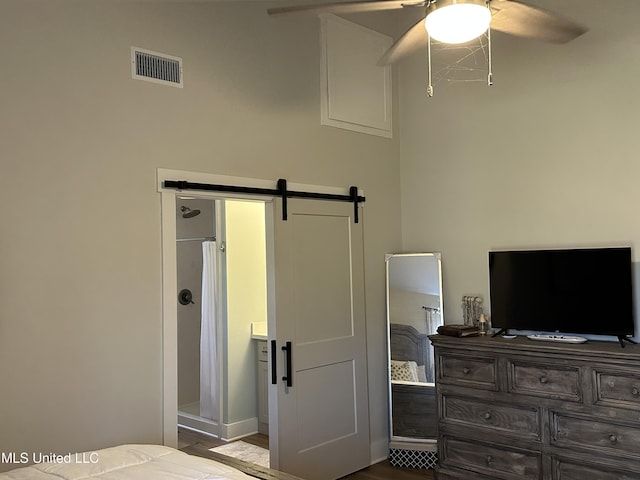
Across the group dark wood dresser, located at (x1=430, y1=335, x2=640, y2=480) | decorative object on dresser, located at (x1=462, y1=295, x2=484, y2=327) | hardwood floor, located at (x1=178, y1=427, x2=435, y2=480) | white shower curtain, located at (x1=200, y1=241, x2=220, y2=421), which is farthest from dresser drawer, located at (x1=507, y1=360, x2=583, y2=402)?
white shower curtain, located at (x1=200, y1=241, x2=220, y2=421)

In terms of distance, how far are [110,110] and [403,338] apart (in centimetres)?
272

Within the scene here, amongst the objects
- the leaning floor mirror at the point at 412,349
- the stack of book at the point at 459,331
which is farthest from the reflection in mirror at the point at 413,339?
the stack of book at the point at 459,331

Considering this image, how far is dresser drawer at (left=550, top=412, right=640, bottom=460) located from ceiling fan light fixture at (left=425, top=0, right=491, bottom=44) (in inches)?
92.3

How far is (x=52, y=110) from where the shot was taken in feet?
9.79

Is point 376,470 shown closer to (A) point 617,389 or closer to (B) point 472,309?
(B) point 472,309

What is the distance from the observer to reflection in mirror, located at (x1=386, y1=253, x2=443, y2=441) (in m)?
4.45

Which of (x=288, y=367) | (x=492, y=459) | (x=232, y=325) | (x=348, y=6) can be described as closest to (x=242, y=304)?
(x=232, y=325)

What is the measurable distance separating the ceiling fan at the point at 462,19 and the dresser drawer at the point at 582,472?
7.78 ft

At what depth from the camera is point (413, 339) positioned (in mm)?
4527

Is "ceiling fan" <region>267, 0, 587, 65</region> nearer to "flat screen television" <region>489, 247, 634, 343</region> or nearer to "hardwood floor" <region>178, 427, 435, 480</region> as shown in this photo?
"flat screen television" <region>489, 247, 634, 343</region>

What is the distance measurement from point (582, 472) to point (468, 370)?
2.89 feet

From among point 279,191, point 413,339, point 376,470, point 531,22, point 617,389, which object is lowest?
point 376,470

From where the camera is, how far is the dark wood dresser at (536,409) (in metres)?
3.25

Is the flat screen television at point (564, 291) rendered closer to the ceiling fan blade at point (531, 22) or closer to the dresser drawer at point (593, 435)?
the dresser drawer at point (593, 435)
